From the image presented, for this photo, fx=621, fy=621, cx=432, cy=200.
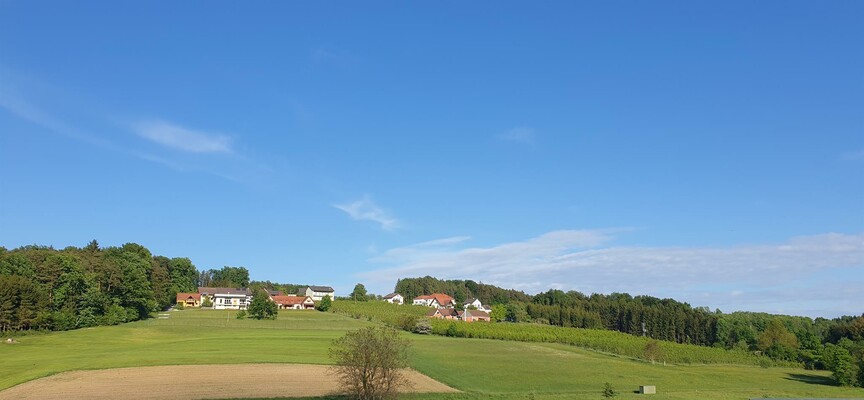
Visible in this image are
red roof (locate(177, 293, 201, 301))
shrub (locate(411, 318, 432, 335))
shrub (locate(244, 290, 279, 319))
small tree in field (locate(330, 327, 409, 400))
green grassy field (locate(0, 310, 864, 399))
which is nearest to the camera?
small tree in field (locate(330, 327, 409, 400))

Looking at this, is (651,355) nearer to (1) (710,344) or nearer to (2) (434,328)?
(2) (434,328)

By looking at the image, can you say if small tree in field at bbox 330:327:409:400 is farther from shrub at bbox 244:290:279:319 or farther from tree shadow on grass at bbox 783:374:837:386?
shrub at bbox 244:290:279:319

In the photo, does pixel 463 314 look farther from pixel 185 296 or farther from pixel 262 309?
pixel 185 296

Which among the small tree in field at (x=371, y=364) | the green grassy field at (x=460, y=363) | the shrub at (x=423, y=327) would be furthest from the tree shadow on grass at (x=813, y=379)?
the shrub at (x=423, y=327)

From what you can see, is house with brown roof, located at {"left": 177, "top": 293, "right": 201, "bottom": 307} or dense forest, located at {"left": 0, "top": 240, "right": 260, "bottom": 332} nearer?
dense forest, located at {"left": 0, "top": 240, "right": 260, "bottom": 332}

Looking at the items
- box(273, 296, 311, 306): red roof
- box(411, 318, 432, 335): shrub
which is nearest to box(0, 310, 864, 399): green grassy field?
box(411, 318, 432, 335): shrub

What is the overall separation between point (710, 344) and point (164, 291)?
474ft

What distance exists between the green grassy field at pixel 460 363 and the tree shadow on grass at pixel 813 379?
122 mm

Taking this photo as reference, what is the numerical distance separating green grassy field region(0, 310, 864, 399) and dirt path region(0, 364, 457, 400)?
2756mm

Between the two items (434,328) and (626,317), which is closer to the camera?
(434,328)

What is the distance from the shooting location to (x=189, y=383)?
145ft

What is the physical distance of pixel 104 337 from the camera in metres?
85.8

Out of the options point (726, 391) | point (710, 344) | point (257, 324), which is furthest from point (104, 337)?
point (710, 344)

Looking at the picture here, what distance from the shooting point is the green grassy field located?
1972 inches
